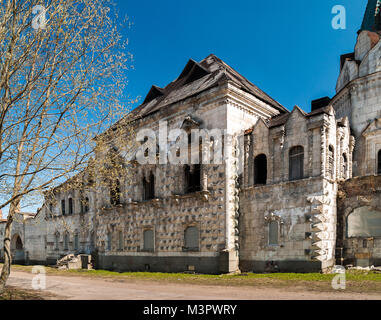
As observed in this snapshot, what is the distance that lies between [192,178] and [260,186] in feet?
15.6

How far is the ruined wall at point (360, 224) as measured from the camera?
1781 centimetres

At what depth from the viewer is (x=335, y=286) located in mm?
14031

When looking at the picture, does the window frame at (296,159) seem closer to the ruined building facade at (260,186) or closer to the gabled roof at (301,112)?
the ruined building facade at (260,186)

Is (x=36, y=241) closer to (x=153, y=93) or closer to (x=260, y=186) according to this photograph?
(x=153, y=93)

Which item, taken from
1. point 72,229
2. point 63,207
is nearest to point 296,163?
point 72,229

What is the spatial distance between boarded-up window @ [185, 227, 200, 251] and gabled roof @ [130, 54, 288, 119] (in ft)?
27.8

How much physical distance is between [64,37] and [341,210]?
15.9 metres

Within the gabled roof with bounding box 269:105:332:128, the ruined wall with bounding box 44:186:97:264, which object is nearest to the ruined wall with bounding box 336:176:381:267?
the gabled roof with bounding box 269:105:332:128

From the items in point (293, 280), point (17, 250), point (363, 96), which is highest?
point (363, 96)

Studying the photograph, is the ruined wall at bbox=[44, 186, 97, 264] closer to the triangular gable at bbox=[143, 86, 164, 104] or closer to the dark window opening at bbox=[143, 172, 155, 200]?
the dark window opening at bbox=[143, 172, 155, 200]

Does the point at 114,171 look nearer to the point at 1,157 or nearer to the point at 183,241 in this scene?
the point at 1,157

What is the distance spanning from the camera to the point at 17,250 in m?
47.2
